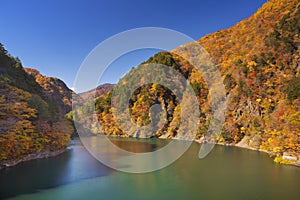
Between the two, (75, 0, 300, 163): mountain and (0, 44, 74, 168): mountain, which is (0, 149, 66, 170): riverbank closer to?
(0, 44, 74, 168): mountain

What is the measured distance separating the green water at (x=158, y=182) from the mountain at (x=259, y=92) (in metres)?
3.39

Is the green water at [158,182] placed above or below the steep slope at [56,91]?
below

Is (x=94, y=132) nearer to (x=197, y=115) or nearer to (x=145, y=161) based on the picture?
(x=197, y=115)

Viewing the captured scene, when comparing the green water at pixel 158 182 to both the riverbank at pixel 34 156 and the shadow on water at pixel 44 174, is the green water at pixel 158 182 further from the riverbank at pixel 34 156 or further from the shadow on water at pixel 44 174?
the riverbank at pixel 34 156

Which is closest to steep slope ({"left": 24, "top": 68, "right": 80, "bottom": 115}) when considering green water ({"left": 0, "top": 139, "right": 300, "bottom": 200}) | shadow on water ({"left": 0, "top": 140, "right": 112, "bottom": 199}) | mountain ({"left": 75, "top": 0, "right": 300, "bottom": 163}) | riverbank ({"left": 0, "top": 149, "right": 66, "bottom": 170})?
mountain ({"left": 75, "top": 0, "right": 300, "bottom": 163})

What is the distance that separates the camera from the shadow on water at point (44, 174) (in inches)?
389

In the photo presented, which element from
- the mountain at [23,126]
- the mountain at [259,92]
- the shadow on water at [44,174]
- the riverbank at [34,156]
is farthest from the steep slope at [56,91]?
the shadow on water at [44,174]

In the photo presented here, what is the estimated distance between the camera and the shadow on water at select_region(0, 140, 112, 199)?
9.88 meters

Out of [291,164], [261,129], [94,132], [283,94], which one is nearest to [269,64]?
[283,94]

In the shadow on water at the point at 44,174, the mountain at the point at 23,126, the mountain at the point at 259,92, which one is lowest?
the shadow on water at the point at 44,174

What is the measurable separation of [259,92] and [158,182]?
16.6 metres

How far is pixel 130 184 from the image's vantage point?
419 inches

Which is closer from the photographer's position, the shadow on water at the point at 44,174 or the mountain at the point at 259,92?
the shadow on water at the point at 44,174

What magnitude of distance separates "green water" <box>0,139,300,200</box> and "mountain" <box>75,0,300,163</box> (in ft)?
11.1
